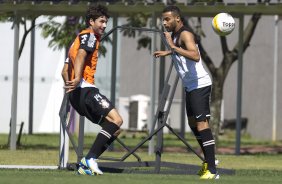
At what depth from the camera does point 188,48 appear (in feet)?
43.1

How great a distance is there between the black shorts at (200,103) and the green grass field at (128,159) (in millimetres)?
754

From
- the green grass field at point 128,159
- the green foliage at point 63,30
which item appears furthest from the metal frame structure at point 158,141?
the green foliage at point 63,30

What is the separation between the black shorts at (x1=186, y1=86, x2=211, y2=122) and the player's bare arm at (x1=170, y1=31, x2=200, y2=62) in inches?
15.6

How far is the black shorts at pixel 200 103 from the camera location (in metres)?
13.1

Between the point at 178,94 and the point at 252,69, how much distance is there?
2595mm

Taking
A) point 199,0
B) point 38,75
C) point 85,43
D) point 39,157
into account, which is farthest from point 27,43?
point 85,43

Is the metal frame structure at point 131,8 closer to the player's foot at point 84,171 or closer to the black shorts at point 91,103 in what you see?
the black shorts at point 91,103

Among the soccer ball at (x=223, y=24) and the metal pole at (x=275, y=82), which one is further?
the metal pole at (x=275, y=82)

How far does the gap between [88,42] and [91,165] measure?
1482 millimetres

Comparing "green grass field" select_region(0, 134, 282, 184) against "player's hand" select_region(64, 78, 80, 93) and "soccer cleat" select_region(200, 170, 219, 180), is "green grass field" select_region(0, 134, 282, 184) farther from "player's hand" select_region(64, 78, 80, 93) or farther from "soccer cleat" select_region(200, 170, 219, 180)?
"player's hand" select_region(64, 78, 80, 93)

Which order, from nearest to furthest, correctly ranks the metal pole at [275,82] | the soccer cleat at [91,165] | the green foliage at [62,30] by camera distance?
1. the soccer cleat at [91,165]
2. the green foliage at [62,30]
3. the metal pole at [275,82]

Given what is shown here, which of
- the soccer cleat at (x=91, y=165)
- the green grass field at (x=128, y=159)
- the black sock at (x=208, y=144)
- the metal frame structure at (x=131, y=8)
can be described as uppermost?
the metal frame structure at (x=131, y=8)

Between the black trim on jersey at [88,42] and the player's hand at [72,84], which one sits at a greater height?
the black trim on jersey at [88,42]

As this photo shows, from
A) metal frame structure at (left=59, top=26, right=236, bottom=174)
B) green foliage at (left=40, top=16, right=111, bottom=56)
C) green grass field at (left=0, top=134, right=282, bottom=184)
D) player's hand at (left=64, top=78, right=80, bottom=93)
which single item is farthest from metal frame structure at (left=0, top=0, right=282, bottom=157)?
player's hand at (left=64, top=78, right=80, bottom=93)
